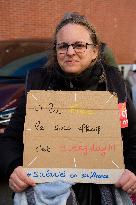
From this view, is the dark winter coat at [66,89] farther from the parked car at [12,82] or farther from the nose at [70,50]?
the parked car at [12,82]

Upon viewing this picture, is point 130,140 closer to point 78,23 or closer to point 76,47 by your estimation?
point 76,47

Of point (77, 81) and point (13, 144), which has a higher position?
point (77, 81)

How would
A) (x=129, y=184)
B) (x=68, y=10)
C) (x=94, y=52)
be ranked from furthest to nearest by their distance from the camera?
(x=68, y=10) → (x=94, y=52) → (x=129, y=184)

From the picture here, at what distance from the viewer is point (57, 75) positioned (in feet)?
6.87

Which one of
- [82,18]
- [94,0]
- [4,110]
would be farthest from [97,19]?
[82,18]

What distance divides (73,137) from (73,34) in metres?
0.51

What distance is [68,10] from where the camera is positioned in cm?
1179

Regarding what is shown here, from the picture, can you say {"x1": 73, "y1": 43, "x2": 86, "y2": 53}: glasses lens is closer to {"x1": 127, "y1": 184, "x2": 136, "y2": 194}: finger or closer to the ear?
the ear

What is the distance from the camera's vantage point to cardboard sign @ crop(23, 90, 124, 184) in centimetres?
191

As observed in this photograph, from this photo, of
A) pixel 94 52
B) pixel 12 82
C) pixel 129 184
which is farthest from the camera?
pixel 12 82

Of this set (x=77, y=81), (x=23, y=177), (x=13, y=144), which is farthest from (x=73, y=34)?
(x=23, y=177)

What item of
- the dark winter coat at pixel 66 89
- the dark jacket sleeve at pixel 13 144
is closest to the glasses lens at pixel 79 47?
the dark winter coat at pixel 66 89

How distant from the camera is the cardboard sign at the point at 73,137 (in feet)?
6.25

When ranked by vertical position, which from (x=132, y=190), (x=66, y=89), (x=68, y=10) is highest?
(x=68, y=10)
